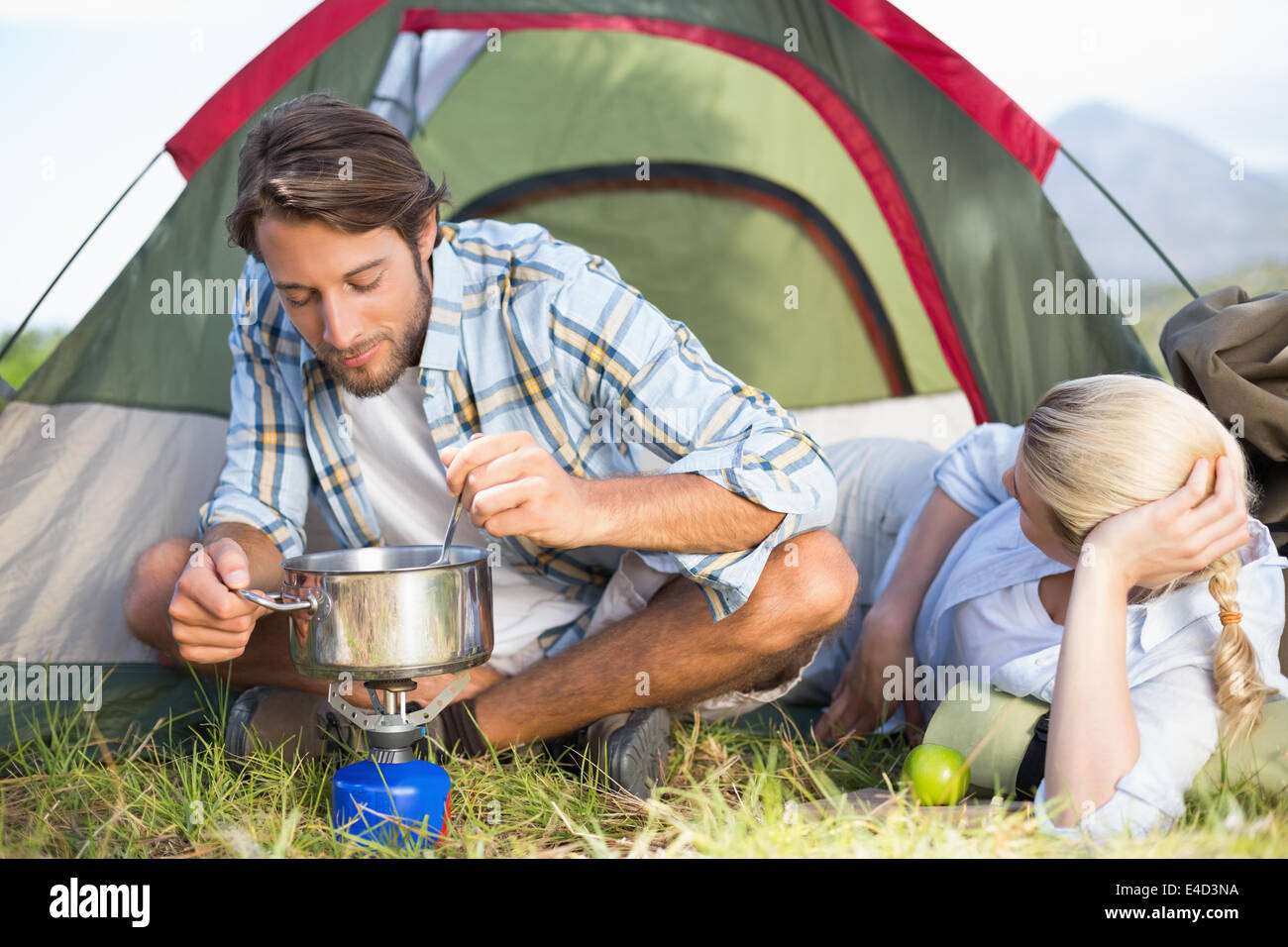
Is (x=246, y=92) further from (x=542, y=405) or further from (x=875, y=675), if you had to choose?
(x=875, y=675)

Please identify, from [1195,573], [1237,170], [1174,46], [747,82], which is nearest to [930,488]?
[1195,573]

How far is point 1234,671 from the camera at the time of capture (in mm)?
1410

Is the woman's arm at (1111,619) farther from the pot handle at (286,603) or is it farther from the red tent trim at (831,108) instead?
the red tent trim at (831,108)

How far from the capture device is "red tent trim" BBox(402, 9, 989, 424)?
2.56 meters

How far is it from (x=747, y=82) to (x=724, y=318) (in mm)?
584

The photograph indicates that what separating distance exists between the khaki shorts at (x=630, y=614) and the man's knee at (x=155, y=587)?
1.80 feet

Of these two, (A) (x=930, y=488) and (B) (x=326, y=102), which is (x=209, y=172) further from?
(A) (x=930, y=488)

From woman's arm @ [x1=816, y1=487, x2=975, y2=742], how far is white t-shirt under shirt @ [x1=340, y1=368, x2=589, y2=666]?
51 cm

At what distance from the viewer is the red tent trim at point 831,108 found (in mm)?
2564

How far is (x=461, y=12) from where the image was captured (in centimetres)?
258

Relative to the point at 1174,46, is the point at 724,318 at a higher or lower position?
lower

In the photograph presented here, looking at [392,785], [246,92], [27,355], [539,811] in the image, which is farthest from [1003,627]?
[27,355]

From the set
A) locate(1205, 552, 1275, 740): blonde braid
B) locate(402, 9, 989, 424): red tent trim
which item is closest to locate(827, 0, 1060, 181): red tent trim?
locate(402, 9, 989, 424): red tent trim
